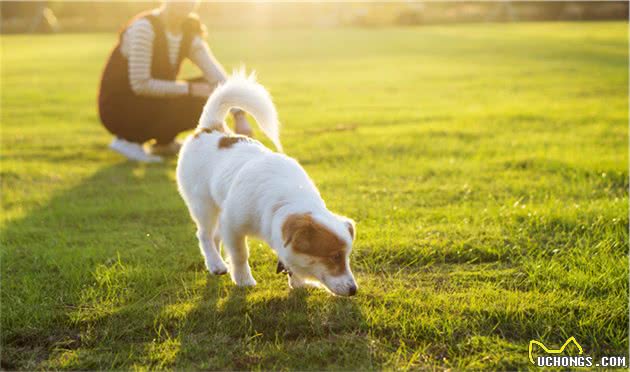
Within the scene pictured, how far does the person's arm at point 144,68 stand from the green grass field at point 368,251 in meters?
0.89

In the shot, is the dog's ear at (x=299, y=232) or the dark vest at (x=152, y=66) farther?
the dark vest at (x=152, y=66)

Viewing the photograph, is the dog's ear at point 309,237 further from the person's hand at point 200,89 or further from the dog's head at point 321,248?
the person's hand at point 200,89

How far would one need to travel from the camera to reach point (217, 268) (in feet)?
13.7

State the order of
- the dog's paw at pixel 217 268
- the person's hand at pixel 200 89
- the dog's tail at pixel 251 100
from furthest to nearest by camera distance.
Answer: the person's hand at pixel 200 89, the dog's tail at pixel 251 100, the dog's paw at pixel 217 268

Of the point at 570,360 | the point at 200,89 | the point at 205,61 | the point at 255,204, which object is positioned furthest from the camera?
the point at 205,61

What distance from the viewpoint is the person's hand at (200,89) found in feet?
23.7

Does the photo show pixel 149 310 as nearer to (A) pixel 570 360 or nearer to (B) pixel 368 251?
(B) pixel 368 251

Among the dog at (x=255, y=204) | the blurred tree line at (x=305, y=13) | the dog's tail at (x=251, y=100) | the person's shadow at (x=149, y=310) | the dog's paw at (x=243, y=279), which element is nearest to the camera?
the person's shadow at (x=149, y=310)

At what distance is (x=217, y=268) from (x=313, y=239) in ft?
3.92

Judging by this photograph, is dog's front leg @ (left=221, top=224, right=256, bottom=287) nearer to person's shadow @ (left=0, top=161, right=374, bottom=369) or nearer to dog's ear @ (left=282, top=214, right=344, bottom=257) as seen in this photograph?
person's shadow @ (left=0, top=161, right=374, bottom=369)

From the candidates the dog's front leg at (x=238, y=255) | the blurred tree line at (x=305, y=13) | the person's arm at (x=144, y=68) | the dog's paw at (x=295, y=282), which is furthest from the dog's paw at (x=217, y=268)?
the blurred tree line at (x=305, y=13)

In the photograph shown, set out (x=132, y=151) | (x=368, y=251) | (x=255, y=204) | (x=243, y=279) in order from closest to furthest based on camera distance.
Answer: (x=255, y=204) → (x=243, y=279) → (x=368, y=251) → (x=132, y=151)

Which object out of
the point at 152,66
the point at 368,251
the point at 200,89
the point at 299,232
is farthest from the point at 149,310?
the point at 152,66

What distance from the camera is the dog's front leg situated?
3.76 m
